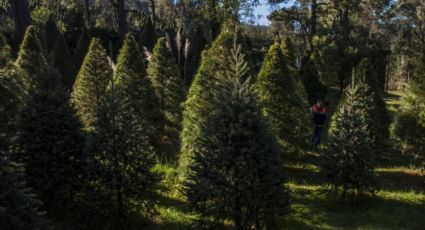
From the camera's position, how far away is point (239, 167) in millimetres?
7180

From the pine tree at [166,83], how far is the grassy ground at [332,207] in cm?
413

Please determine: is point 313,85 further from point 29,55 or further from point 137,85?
point 29,55

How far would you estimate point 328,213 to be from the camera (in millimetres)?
9984

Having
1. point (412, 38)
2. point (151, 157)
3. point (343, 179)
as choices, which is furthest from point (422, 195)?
point (412, 38)

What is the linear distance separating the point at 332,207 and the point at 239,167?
429 cm

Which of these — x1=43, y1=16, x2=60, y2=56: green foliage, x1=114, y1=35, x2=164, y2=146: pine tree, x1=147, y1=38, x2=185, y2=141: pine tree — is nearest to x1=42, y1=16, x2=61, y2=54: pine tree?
x1=43, y1=16, x2=60, y2=56: green foliage

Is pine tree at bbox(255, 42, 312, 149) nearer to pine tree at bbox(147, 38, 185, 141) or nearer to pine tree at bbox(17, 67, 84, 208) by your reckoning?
pine tree at bbox(147, 38, 185, 141)

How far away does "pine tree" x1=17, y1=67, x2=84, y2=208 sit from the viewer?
7.97 meters

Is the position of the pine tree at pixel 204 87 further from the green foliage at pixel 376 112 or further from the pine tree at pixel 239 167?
the green foliage at pixel 376 112

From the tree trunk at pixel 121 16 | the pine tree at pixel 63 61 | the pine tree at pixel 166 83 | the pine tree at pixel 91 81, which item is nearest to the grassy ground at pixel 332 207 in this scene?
the pine tree at pixel 91 81

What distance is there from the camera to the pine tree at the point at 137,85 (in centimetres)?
1435

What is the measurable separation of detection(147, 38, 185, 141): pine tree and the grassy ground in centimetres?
413

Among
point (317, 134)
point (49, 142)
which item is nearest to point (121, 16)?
point (317, 134)

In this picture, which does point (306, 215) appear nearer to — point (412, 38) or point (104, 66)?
point (104, 66)
